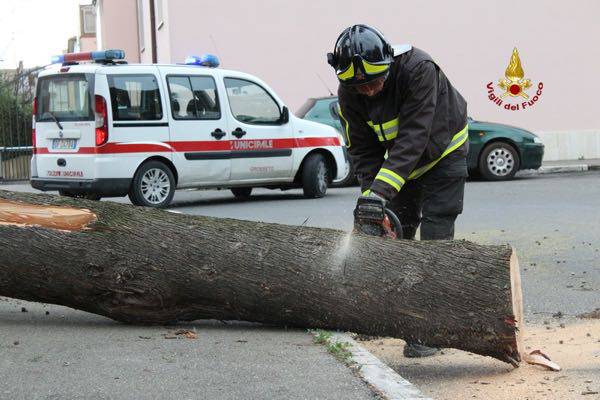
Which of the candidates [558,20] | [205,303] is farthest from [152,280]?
[558,20]

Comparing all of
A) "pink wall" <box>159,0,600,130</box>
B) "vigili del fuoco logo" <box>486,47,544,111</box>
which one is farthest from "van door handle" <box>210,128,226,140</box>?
"vigili del fuoco logo" <box>486,47,544,111</box>

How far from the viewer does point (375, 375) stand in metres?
4.43

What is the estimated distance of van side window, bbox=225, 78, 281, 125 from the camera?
536 inches

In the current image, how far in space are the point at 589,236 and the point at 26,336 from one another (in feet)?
20.3

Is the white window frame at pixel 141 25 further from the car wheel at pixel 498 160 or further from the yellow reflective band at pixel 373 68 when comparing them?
the yellow reflective band at pixel 373 68

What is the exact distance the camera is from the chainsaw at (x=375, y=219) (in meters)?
5.07

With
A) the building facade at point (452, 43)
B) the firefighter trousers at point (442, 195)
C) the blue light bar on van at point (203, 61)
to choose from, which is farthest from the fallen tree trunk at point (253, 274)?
the building facade at point (452, 43)

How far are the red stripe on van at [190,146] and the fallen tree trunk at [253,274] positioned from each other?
699 centimetres

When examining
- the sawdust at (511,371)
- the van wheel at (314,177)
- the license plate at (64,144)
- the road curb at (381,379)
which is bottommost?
the sawdust at (511,371)

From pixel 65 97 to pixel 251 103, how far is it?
254cm

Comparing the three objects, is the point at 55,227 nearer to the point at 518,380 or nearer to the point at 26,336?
the point at 26,336

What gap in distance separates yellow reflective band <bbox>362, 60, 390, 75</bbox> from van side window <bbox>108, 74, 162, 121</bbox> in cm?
792

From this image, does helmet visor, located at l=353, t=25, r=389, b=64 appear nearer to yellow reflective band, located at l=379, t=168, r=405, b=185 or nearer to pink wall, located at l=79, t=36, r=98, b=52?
yellow reflective band, located at l=379, t=168, r=405, b=185

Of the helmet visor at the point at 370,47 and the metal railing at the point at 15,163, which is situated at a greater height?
the helmet visor at the point at 370,47
